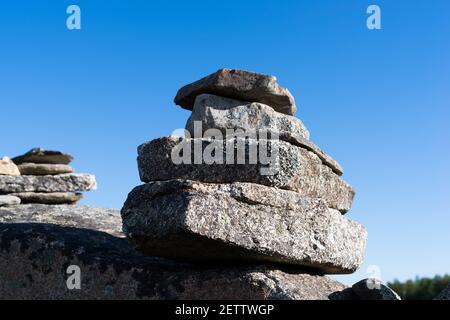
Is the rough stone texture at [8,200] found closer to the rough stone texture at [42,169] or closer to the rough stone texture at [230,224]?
the rough stone texture at [42,169]

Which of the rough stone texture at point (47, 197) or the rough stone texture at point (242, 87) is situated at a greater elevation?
the rough stone texture at point (242, 87)

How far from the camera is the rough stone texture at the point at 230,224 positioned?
6500 mm

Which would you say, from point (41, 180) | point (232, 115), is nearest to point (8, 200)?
point (41, 180)

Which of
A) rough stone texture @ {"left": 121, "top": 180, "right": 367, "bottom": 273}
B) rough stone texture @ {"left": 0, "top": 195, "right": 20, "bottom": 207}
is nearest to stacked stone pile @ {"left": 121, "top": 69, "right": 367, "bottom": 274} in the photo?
rough stone texture @ {"left": 121, "top": 180, "right": 367, "bottom": 273}

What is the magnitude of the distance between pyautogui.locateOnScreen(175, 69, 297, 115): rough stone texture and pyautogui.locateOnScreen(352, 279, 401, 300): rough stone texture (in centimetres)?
298

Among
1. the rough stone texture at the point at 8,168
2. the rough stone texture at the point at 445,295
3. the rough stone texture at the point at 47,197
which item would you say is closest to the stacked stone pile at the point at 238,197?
the rough stone texture at the point at 445,295

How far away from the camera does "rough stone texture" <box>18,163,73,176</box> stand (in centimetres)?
1595

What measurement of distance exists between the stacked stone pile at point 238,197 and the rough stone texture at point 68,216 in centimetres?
351

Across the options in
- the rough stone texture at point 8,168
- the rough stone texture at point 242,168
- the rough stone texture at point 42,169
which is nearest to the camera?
the rough stone texture at point 242,168

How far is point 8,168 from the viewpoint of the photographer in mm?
15641

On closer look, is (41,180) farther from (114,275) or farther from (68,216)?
(114,275)

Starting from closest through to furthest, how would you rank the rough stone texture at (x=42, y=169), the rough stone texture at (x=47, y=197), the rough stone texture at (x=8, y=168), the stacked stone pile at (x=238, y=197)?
the stacked stone pile at (x=238, y=197)
the rough stone texture at (x=47, y=197)
the rough stone texture at (x=8, y=168)
the rough stone texture at (x=42, y=169)
